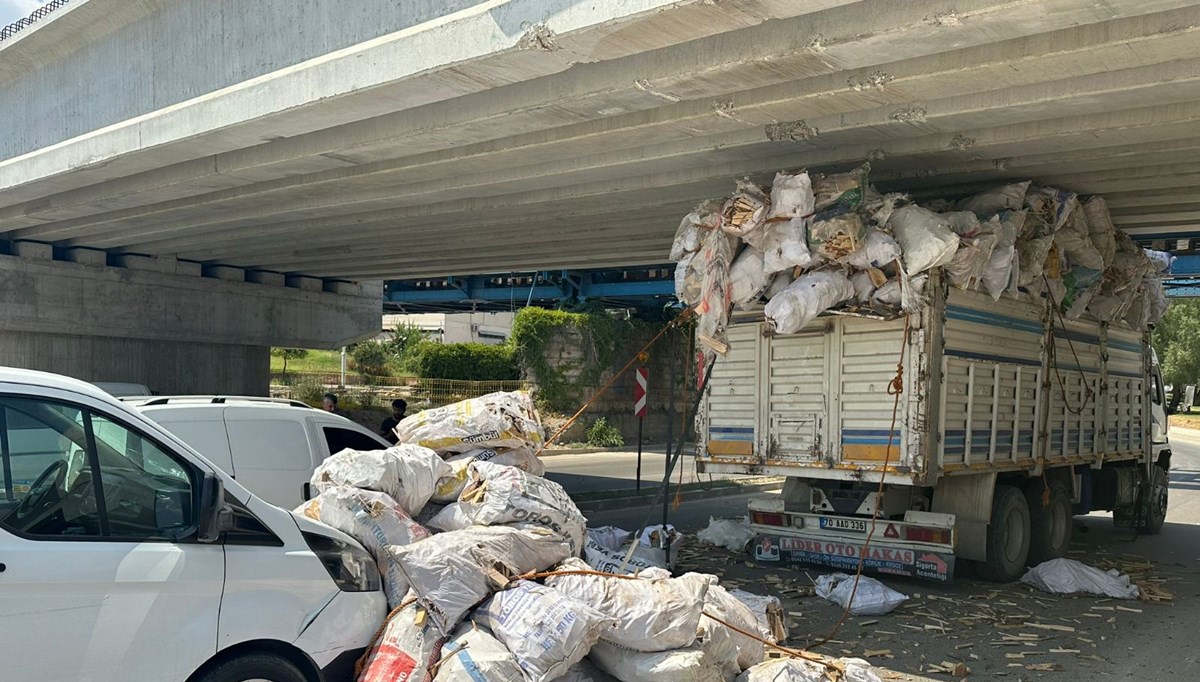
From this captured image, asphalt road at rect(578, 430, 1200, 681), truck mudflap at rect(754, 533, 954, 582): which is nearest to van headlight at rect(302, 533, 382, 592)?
asphalt road at rect(578, 430, 1200, 681)

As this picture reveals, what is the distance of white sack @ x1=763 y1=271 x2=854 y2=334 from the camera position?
8977mm

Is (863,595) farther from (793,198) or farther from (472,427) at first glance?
(472,427)

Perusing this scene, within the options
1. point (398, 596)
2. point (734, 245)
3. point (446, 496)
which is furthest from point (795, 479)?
point (398, 596)

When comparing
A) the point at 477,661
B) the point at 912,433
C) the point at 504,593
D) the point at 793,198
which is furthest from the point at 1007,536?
the point at 477,661

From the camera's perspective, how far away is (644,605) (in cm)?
532

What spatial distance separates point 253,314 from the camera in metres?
22.4

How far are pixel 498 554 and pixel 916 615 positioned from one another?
184 inches

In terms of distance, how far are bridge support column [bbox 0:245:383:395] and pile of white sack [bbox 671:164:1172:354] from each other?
1415 centimetres

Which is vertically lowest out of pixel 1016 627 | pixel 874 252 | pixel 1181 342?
pixel 1016 627

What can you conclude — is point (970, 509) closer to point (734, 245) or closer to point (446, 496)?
point (734, 245)

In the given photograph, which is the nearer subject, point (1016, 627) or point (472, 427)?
point (472, 427)

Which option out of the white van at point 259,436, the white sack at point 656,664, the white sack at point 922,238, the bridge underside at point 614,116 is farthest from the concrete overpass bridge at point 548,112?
the white sack at point 656,664

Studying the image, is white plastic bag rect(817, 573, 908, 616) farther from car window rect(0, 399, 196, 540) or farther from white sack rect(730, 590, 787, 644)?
car window rect(0, 399, 196, 540)

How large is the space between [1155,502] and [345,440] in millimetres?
11359
